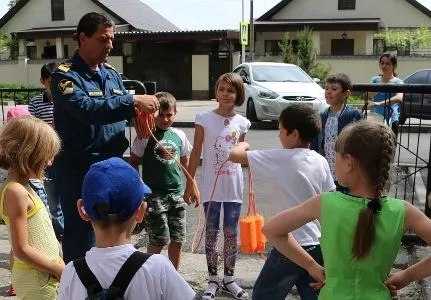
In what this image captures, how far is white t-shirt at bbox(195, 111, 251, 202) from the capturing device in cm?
409

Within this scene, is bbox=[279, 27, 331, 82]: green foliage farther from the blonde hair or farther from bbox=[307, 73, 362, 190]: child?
the blonde hair

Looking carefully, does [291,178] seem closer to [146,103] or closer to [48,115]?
[146,103]

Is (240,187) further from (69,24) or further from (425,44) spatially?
(69,24)

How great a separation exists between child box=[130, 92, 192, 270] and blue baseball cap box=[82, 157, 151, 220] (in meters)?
2.11

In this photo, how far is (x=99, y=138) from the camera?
3.28 metres

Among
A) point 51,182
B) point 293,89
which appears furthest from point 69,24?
point 51,182

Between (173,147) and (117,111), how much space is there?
114 centimetres

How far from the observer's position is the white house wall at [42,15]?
130ft

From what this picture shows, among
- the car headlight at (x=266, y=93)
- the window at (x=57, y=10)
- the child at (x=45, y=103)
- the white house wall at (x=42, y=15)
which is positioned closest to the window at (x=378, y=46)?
the white house wall at (x=42, y=15)

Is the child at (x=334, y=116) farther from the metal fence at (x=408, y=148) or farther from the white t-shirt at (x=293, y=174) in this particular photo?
the white t-shirt at (x=293, y=174)

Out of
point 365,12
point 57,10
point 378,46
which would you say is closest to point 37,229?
point 378,46

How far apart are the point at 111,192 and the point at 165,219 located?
2.28m

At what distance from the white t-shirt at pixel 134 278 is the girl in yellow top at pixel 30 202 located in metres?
0.77

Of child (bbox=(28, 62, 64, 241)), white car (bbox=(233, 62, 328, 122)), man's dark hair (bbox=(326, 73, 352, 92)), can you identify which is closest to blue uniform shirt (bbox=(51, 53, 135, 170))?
child (bbox=(28, 62, 64, 241))
